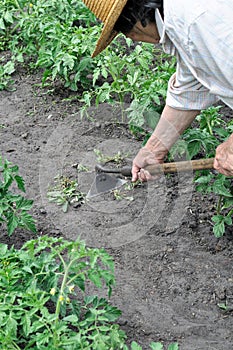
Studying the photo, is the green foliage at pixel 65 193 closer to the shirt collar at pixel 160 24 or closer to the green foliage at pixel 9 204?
the green foliage at pixel 9 204

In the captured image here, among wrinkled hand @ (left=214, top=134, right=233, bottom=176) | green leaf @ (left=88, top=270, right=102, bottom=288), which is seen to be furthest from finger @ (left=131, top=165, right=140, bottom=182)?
green leaf @ (left=88, top=270, right=102, bottom=288)

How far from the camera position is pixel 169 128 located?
10.1 feet

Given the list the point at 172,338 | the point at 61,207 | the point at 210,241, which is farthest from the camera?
the point at 61,207

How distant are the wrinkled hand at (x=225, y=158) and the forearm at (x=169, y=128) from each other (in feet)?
0.76

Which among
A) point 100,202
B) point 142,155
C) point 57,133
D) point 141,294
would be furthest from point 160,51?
point 141,294

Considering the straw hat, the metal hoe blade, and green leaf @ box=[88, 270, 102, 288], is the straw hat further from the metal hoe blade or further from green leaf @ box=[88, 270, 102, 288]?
the metal hoe blade

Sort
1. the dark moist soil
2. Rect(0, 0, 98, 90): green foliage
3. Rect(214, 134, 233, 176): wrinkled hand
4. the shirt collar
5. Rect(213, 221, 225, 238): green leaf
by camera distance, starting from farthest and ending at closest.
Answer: Rect(0, 0, 98, 90): green foliage
Rect(213, 221, 225, 238): green leaf
the dark moist soil
Rect(214, 134, 233, 176): wrinkled hand
the shirt collar

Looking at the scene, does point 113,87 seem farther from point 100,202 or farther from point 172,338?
point 172,338

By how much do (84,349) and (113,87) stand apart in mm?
1974

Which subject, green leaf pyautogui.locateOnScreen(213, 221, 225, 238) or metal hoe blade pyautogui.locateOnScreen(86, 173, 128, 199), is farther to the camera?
metal hoe blade pyautogui.locateOnScreen(86, 173, 128, 199)

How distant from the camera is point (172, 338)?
302 centimetres

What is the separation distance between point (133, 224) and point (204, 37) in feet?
4.95

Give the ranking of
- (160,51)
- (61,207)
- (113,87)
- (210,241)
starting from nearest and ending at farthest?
(210,241) → (61,207) → (113,87) → (160,51)

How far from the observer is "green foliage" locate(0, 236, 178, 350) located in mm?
2547
